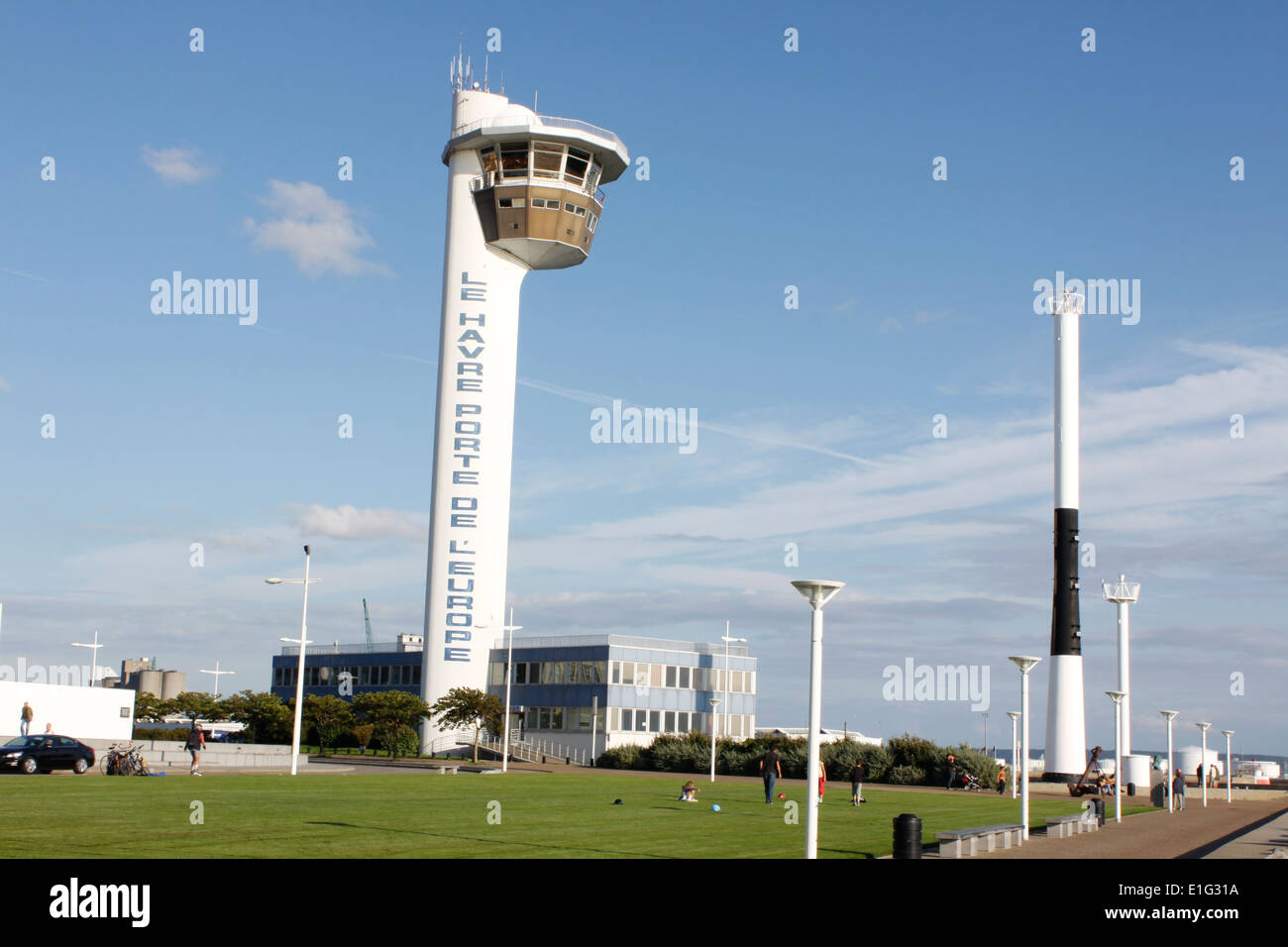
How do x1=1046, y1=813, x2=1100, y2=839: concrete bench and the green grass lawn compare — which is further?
x1=1046, y1=813, x2=1100, y2=839: concrete bench

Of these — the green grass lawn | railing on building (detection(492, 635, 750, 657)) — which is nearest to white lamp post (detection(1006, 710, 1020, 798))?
the green grass lawn

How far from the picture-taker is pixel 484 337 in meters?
80.8

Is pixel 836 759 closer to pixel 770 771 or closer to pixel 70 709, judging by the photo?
pixel 770 771

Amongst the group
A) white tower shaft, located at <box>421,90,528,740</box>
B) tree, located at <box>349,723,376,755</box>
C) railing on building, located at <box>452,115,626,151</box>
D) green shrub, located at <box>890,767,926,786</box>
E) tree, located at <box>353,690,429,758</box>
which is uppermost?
railing on building, located at <box>452,115,626,151</box>

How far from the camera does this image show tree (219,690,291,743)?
3142 inches

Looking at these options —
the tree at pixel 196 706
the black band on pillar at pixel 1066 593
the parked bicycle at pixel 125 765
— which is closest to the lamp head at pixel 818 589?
the parked bicycle at pixel 125 765

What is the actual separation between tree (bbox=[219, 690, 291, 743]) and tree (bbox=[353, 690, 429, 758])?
21.6ft

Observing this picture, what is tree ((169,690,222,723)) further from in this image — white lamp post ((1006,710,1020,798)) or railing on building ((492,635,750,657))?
white lamp post ((1006,710,1020,798))

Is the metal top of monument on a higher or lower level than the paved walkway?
higher

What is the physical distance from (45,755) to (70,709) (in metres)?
23.1
